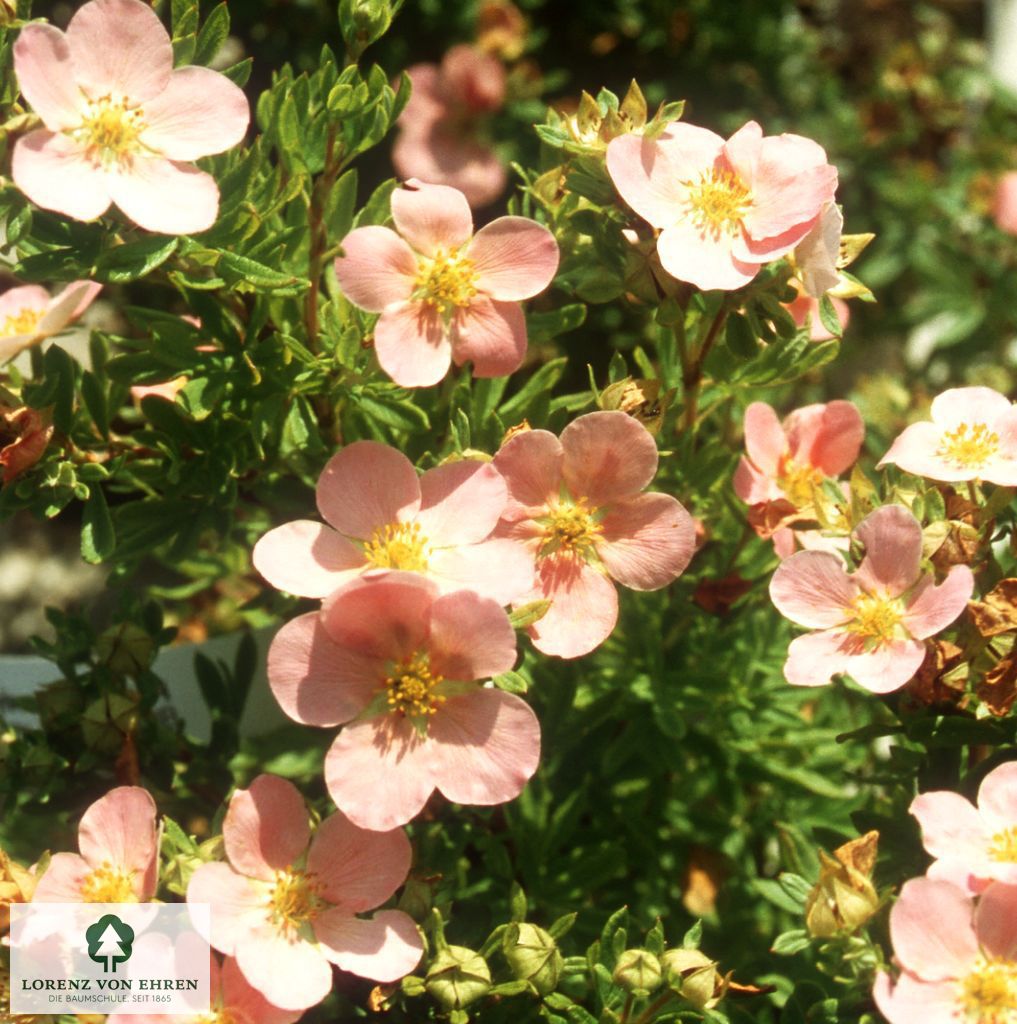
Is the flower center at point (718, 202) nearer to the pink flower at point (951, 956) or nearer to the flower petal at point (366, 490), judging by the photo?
the flower petal at point (366, 490)

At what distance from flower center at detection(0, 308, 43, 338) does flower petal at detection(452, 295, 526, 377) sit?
507 mm

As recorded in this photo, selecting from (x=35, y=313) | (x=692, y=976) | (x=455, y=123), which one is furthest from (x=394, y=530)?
(x=455, y=123)

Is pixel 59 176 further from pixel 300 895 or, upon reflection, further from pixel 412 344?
pixel 300 895

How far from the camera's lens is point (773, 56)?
2.79 metres

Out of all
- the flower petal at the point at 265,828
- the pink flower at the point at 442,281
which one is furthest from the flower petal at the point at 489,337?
the flower petal at the point at 265,828

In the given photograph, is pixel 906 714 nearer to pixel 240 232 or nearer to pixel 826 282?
pixel 826 282

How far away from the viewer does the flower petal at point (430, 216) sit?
1229 millimetres

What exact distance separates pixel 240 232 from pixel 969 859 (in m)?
0.88

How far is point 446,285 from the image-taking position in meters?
1.23

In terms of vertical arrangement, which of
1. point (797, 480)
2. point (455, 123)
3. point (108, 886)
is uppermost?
point (455, 123)

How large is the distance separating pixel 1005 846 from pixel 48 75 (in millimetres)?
1069

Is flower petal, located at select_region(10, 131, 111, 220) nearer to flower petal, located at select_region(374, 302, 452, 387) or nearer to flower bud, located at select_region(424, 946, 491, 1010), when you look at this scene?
flower petal, located at select_region(374, 302, 452, 387)

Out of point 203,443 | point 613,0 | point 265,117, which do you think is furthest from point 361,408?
point 613,0

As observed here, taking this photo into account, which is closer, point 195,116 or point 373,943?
point 373,943
